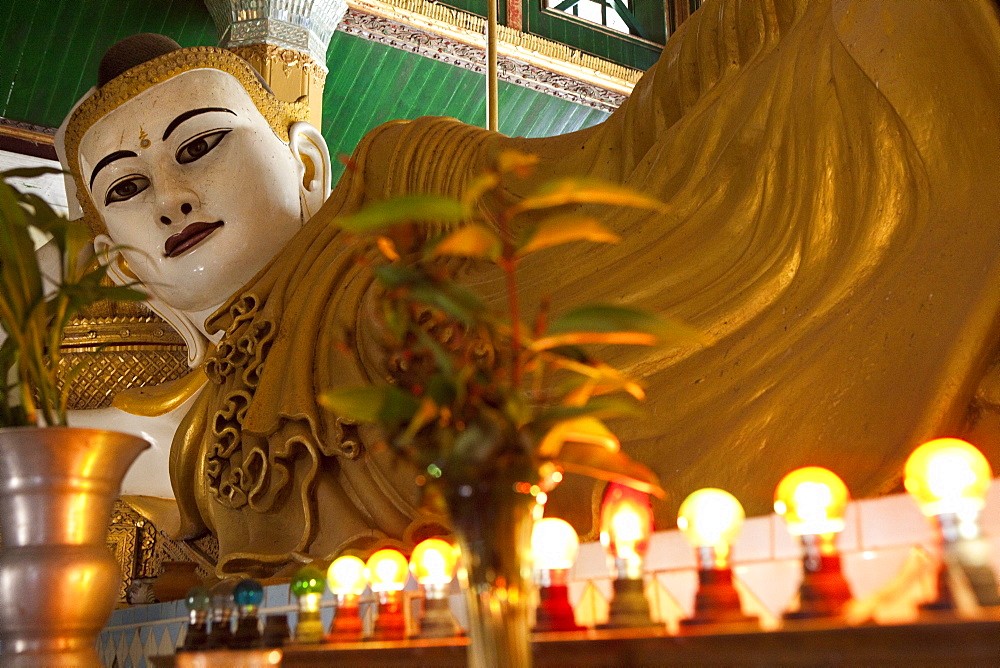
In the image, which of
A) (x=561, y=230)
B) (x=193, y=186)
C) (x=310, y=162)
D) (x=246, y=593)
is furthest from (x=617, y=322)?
(x=310, y=162)

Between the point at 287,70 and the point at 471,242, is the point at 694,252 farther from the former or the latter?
the point at 287,70

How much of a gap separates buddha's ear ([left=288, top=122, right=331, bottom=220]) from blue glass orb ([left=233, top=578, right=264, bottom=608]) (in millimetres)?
1549

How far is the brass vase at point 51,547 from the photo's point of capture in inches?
36.5

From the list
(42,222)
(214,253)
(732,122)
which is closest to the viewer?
(42,222)

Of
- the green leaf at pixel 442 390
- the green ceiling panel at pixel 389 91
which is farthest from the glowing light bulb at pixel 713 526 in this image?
the green ceiling panel at pixel 389 91

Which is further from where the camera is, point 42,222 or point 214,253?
point 214,253

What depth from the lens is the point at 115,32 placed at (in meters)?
4.07

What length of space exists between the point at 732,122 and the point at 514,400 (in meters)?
1.19

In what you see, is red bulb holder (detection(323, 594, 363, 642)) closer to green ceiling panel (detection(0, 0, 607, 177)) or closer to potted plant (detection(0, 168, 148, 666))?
potted plant (detection(0, 168, 148, 666))

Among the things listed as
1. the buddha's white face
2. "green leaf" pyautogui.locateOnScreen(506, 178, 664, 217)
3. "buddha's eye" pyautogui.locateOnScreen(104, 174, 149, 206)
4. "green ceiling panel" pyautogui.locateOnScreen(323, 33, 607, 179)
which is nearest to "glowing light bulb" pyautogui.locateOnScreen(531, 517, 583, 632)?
"green leaf" pyautogui.locateOnScreen(506, 178, 664, 217)

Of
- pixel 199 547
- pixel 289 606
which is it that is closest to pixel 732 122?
pixel 289 606

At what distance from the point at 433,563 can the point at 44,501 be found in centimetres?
36

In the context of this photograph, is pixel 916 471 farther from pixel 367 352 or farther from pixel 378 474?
pixel 367 352

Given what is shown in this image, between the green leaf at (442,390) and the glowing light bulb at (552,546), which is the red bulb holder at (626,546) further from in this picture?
the green leaf at (442,390)
